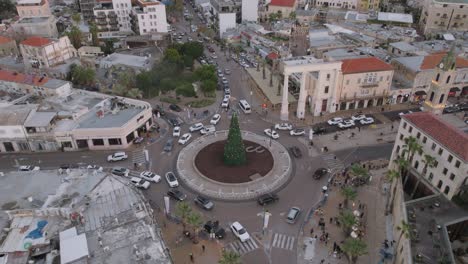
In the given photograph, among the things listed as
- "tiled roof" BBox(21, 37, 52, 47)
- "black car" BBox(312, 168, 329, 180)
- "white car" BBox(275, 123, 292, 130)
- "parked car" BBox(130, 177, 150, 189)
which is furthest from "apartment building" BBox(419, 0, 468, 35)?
"tiled roof" BBox(21, 37, 52, 47)

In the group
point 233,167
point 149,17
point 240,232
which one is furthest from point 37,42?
point 240,232

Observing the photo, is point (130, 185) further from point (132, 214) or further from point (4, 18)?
point (4, 18)

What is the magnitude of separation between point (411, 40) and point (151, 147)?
10583cm

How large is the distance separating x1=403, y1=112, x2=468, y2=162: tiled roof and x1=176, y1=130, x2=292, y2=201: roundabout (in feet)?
84.4

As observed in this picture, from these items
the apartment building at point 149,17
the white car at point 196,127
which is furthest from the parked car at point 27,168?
the apartment building at point 149,17

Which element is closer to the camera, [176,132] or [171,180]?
[171,180]

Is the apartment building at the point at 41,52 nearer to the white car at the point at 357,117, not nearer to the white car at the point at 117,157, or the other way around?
the white car at the point at 117,157

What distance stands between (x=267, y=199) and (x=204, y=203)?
11.5m

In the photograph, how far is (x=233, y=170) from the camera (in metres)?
72.9

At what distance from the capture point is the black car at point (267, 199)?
213 feet

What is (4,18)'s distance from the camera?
164 metres

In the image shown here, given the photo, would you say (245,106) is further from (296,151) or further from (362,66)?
(362,66)

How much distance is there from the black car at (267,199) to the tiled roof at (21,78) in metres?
67.1

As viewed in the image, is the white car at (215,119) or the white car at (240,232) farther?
the white car at (215,119)
